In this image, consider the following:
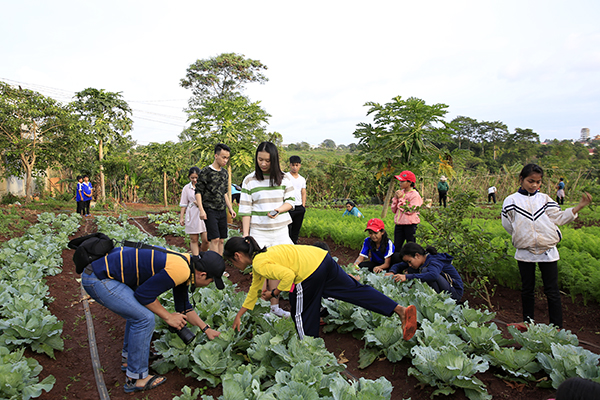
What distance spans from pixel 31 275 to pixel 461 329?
5037 mm

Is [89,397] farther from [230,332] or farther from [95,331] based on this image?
[95,331]

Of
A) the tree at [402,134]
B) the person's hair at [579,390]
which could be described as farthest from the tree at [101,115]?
the person's hair at [579,390]

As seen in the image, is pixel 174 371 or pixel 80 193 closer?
pixel 174 371

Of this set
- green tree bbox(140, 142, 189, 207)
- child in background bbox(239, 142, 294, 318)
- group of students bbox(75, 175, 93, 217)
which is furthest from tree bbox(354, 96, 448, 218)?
green tree bbox(140, 142, 189, 207)

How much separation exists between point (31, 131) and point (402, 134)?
1378 centimetres

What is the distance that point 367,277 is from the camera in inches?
158

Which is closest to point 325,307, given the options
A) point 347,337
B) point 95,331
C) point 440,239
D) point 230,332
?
point 347,337

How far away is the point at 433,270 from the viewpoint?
3711 millimetres

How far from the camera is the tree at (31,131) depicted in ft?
41.8

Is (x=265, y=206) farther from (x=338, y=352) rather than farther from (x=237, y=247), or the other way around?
(x=338, y=352)

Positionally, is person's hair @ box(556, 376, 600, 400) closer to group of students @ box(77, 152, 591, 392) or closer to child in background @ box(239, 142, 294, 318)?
group of students @ box(77, 152, 591, 392)

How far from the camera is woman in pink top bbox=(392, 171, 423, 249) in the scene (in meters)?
4.84

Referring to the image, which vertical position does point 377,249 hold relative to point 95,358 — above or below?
above

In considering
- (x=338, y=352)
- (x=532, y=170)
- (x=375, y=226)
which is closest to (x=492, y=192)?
(x=375, y=226)
